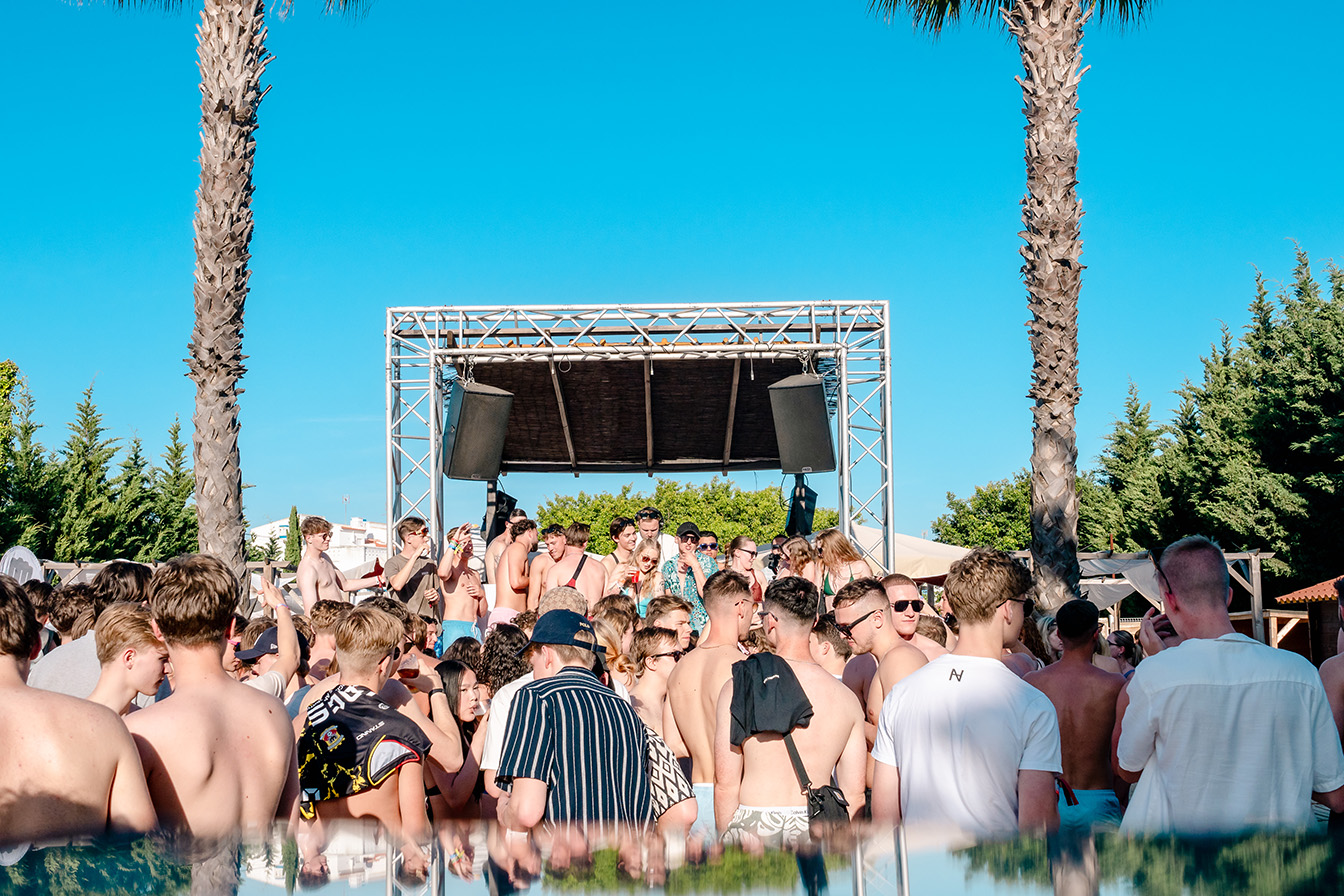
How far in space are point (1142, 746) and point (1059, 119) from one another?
6.01m

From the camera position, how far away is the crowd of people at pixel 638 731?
239cm

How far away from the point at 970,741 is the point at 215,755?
2.15 m

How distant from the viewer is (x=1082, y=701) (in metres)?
4.10

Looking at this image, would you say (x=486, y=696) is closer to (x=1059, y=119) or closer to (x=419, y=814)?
Answer: (x=419, y=814)

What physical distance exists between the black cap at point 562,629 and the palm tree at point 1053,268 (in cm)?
504

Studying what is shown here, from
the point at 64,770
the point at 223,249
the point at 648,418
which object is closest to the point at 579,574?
the point at 223,249

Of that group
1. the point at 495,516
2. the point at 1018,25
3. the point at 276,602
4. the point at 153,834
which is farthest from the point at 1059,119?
the point at 495,516

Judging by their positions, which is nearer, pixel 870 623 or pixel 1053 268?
pixel 870 623

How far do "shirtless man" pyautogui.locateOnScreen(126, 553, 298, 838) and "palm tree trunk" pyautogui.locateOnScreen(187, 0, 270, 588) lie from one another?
5208 mm

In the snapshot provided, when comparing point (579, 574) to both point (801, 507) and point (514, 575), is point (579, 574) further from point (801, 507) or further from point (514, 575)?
point (801, 507)

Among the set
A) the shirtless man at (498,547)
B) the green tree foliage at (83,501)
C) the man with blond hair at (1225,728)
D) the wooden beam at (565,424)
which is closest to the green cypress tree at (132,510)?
the green tree foliage at (83,501)

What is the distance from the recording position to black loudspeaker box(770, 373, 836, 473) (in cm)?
1388

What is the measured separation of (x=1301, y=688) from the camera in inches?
114

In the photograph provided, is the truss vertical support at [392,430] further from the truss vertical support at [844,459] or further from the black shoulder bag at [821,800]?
the black shoulder bag at [821,800]
